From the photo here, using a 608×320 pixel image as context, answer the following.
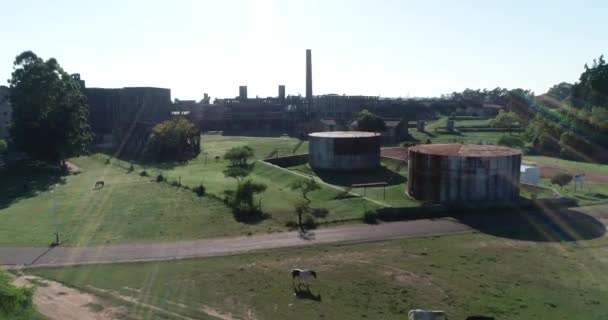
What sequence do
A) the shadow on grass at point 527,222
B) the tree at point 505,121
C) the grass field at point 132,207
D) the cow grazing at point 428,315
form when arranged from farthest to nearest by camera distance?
the tree at point 505,121, the grass field at point 132,207, the shadow on grass at point 527,222, the cow grazing at point 428,315

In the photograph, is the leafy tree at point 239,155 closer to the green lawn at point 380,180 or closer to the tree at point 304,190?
the green lawn at point 380,180

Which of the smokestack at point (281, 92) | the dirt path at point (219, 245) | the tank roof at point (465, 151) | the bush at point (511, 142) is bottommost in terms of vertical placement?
the dirt path at point (219, 245)

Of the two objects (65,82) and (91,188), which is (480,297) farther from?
(65,82)

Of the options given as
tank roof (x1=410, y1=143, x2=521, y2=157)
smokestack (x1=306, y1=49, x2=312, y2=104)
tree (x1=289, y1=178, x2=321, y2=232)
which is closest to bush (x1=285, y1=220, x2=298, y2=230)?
tree (x1=289, y1=178, x2=321, y2=232)

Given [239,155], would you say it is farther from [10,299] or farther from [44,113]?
[10,299]

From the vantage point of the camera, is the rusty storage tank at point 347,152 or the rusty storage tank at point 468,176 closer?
the rusty storage tank at point 468,176

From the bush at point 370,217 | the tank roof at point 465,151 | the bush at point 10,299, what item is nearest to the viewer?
the bush at point 10,299

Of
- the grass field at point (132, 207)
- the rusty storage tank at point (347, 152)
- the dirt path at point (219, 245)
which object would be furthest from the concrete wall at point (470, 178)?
the rusty storage tank at point (347, 152)
